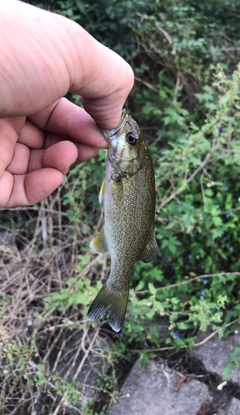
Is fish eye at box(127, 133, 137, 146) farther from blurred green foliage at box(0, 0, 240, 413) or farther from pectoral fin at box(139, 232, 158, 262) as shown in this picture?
blurred green foliage at box(0, 0, 240, 413)

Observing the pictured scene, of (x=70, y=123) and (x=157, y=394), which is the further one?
(x=157, y=394)

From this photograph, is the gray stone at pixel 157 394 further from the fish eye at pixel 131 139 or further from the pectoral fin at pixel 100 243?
the fish eye at pixel 131 139

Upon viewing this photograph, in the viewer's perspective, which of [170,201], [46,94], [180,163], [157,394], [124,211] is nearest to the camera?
[46,94]

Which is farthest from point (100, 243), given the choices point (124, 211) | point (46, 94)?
point (46, 94)

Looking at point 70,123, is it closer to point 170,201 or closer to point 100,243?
point 100,243

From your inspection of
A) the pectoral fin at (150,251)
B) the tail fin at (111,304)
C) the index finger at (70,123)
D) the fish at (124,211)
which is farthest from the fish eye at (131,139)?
the tail fin at (111,304)

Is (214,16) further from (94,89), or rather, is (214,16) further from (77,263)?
(94,89)
